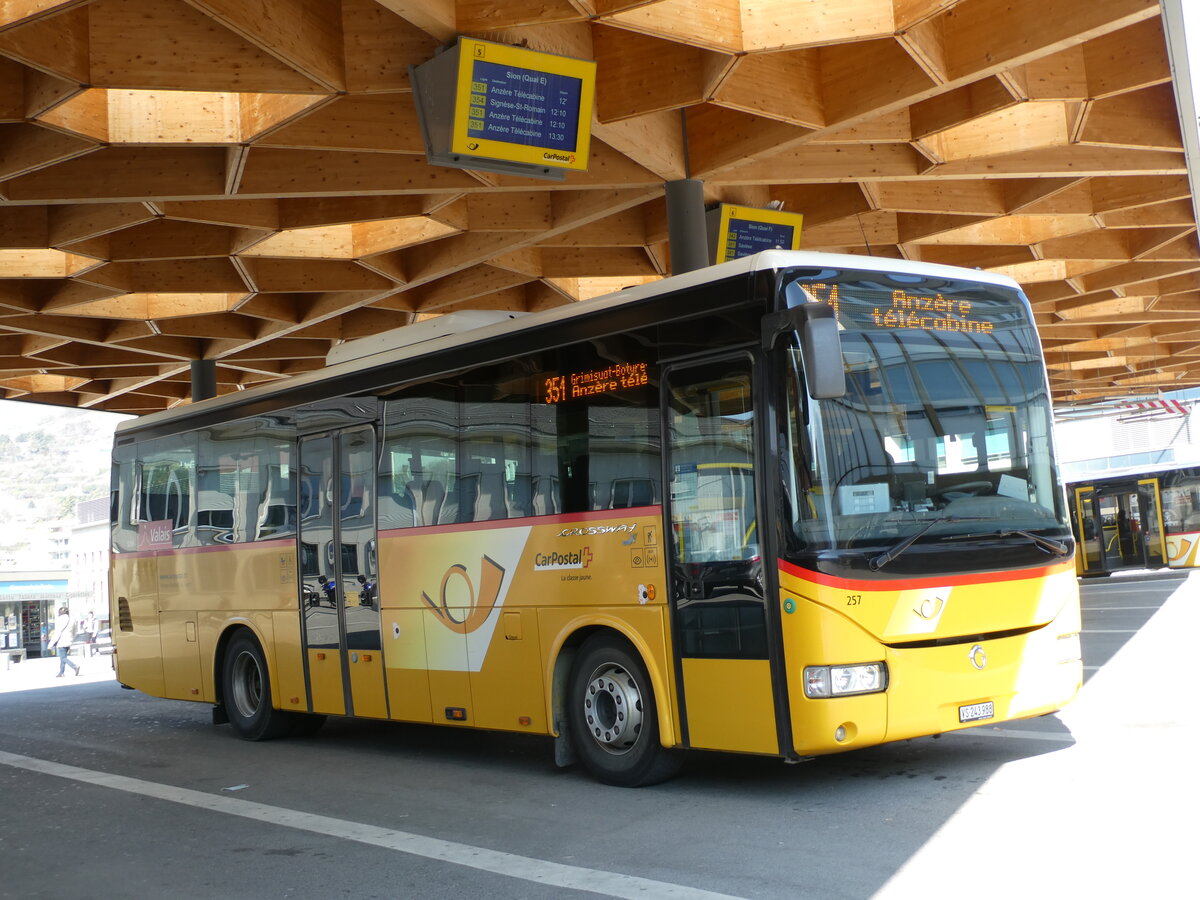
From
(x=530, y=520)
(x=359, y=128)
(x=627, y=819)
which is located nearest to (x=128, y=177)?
(x=359, y=128)

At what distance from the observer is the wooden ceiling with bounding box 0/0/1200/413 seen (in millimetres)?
9008

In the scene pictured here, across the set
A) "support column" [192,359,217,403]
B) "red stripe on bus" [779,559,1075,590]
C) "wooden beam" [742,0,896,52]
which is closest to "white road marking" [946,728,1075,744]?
"red stripe on bus" [779,559,1075,590]

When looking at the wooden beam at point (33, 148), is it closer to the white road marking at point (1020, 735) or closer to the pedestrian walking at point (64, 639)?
the white road marking at point (1020, 735)

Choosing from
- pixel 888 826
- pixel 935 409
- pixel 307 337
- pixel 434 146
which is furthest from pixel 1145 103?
pixel 307 337

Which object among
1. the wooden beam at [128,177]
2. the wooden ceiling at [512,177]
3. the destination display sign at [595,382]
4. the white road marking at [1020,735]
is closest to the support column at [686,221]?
the wooden ceiling at [512,177]

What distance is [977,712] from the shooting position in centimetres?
743

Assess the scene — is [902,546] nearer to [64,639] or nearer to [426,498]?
[426,498]

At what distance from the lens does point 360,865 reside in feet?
21.2

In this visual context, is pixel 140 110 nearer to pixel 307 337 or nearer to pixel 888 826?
pixel 888 826

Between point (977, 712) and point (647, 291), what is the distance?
345 centimetres

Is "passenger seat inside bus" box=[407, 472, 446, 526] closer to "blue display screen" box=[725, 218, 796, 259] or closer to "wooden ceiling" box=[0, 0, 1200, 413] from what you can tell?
"wooden ceiling" box=[0, 0, 1200, 413]

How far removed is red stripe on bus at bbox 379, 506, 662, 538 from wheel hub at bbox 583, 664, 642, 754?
1.05m

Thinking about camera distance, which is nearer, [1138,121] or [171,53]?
[171,53]

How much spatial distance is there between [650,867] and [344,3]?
699 cm
